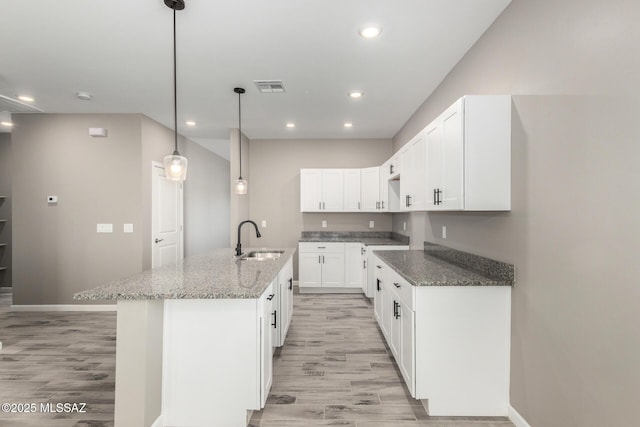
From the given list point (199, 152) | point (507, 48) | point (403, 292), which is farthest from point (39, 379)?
point (199, 152)

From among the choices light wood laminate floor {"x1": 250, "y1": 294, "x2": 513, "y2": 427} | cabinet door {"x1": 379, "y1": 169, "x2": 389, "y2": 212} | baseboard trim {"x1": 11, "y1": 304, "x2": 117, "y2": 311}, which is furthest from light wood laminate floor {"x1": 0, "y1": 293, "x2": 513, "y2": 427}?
Answer: cabinet door {"x1": 379, "y1": 169, "x2": 389, "y2": 212}

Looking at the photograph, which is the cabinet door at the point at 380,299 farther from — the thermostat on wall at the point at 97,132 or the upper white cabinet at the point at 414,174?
the thermostat on wall at the point at 97,132

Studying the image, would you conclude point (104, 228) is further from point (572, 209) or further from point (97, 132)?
point (572, 209)

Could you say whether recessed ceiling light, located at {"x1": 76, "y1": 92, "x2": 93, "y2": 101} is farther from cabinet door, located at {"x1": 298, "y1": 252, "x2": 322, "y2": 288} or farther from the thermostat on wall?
cabinet door, located at {"x1": 298, "y1": 252, "x2": 322, "y2": 288}

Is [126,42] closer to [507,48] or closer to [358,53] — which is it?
[358,53]

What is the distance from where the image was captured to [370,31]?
2320 mm

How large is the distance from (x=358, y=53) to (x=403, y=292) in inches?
83.1

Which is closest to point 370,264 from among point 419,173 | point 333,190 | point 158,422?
point 333,190

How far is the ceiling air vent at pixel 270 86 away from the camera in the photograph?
3.25 m

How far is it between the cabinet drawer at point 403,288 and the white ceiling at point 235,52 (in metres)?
1.97

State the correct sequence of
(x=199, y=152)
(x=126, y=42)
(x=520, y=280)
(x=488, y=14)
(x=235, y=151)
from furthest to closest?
(x=199, y=152)
(x=235, y=151)
(x=126, y=42)
(x=488, y=14)
(x=520, y=280)

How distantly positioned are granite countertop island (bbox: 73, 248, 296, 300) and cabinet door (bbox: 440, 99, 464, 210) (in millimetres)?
1455

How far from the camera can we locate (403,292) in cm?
238

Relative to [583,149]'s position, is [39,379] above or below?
below
